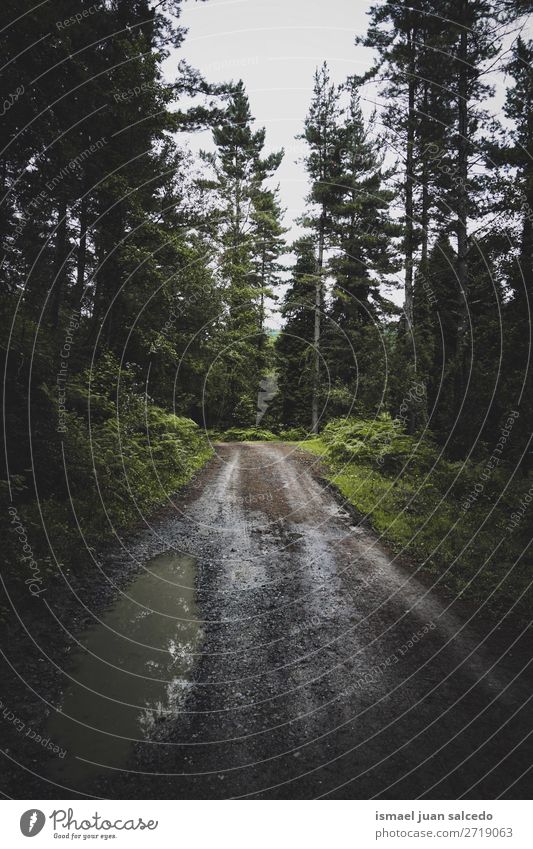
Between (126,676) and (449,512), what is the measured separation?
8237 mm

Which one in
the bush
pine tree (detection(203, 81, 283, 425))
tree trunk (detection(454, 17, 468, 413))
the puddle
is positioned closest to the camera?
the puddle

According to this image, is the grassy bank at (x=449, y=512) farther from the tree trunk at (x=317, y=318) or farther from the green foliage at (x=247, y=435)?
the green foliage at (x=247, y=435)

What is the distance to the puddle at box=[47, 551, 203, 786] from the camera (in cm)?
345

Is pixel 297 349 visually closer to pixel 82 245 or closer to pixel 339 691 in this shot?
pixel 82 245

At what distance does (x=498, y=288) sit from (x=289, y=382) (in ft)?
63.8

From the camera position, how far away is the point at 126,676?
4.37m

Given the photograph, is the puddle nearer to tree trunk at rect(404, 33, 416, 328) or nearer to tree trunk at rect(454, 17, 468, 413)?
tree trunk at rect(454, 17, 468, 413)

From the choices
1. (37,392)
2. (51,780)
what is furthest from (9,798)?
(37,392)

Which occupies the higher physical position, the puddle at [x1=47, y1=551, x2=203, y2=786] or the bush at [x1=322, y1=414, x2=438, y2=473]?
the bush at [x1=322, y1=414, x2=438, y2=473]

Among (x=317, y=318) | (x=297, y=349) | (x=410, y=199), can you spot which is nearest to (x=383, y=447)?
(x=410, y=199)

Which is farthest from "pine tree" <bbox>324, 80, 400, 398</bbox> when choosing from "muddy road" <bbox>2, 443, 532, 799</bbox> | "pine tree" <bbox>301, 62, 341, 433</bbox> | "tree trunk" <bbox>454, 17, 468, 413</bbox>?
"muddy road" <bbox>2, 443, 532, 799</bbox>

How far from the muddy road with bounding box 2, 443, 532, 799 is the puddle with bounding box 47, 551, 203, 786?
6 centimetres

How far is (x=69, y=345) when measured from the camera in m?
12.5

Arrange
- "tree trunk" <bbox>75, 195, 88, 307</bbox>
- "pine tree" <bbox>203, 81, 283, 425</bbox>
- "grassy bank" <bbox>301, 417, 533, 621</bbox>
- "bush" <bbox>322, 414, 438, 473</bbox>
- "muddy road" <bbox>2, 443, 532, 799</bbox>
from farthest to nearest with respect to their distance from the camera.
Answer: "pine tree" <bbox>203, 81, 283, 425</bbox> → "bush" <bbox>322, 414, 438, 473</bbox> → "tree trunk" <bbox>75, 195, 88, 307</bbox> → "grassy bank" <bbox>301, 417, 533, 621</bbox> → "muddy road" <bbox>2, 443, 532, 799</bbox>
